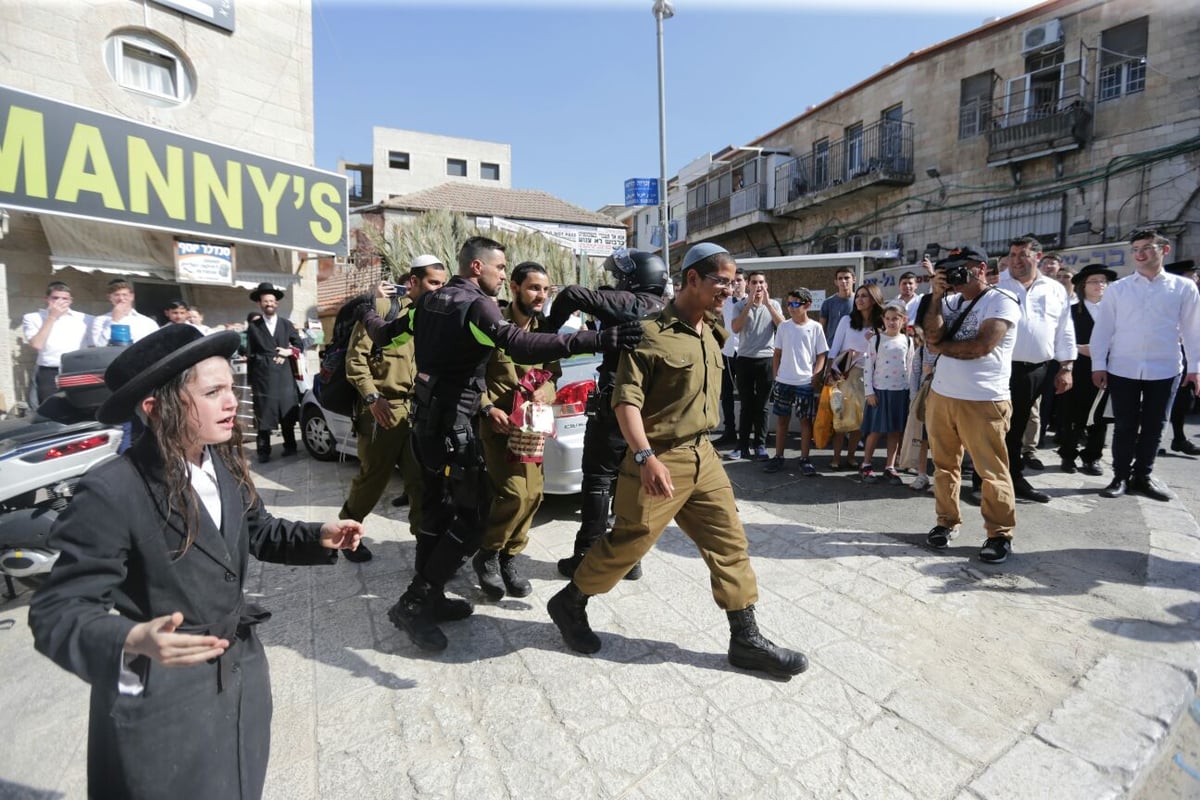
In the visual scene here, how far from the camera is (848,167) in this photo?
21.0m

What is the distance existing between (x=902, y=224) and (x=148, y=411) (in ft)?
70.1

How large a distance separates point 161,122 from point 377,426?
24.8 ft

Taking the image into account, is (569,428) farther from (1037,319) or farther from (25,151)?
(25,151)

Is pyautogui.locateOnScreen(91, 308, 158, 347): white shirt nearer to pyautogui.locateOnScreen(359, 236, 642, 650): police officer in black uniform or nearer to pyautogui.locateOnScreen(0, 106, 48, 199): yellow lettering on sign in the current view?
pyautogui.locateOnScreen(0, 106, 48, 199): yellow lettering on sign

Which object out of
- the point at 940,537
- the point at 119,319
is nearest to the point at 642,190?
the point at 119,319

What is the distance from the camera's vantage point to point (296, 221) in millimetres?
9547

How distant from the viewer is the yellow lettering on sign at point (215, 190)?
826cm

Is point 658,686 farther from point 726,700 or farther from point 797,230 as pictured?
point 797,230

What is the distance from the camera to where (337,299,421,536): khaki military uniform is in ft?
13.0

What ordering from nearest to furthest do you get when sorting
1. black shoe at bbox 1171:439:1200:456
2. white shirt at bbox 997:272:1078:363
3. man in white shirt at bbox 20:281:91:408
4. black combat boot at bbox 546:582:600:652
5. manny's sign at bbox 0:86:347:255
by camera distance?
black combat boot at bbox 546:582:600:652 → white shirt at bbox 997:272:1078:363 → man in white shirt at bbox 20:281:91:408 → black shoe at bbox 1171:439:1200:456 → manny's sign at bbox 0:86:347:255

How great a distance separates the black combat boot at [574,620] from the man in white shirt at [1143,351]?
473 centimetres

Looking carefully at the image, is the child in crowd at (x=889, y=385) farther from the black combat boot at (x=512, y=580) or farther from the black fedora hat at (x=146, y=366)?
the black fedora hat at (x=146, y=366)

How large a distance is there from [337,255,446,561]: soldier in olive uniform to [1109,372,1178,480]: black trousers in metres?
5.46

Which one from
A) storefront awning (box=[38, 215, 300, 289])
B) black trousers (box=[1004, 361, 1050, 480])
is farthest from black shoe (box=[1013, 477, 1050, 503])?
storefront awning (box=[38, 215, 300, 289])
